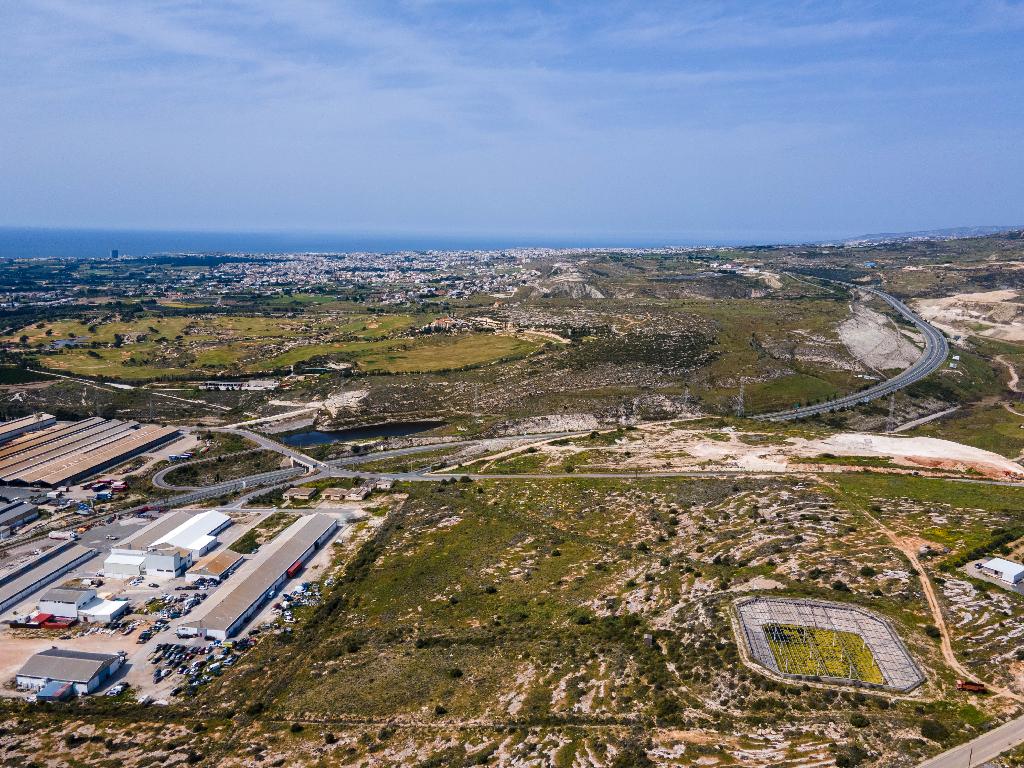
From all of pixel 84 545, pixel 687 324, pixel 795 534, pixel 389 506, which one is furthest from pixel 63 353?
pixel 795 534

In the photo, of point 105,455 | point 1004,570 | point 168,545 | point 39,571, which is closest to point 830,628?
point 1004,570

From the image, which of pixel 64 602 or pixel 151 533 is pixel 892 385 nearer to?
pixel 151 533

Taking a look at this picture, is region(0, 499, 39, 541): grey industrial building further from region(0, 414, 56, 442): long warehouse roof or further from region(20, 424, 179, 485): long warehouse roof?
region(0, 414, 56, 442): long warehouse roof

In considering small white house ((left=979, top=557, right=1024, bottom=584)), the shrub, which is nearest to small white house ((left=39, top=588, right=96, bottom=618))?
the shrub

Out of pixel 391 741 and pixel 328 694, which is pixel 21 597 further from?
pixel 391 741

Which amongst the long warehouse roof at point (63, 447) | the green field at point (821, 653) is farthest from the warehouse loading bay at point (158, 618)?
the green field at point (821, 653)

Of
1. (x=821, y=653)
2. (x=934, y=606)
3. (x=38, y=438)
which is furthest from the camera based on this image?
(x=38, y=438)
